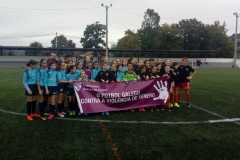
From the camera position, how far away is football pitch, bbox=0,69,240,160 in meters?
5.73

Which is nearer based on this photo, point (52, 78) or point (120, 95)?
point (52, 78)

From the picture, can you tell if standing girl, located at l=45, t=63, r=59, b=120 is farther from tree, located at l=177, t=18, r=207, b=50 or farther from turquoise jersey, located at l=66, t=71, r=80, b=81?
tree, located at l=177, t=18, r=207, b=50

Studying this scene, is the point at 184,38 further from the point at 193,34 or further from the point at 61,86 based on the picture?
the point at 61,86

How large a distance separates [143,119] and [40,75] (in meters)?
3.13

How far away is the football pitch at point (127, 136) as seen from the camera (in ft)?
18.8

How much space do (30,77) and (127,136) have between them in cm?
333

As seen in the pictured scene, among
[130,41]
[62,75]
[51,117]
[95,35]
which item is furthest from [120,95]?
[95,35]

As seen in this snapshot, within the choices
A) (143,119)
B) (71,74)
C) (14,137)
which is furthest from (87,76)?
(14,137)

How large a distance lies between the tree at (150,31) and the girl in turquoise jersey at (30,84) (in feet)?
222

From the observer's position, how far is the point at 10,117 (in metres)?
8.82

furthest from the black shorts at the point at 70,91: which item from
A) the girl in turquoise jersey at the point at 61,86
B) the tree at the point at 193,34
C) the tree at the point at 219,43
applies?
the tree at the point at 219,43

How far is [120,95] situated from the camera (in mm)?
9516

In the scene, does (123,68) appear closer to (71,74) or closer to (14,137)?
(71,74)

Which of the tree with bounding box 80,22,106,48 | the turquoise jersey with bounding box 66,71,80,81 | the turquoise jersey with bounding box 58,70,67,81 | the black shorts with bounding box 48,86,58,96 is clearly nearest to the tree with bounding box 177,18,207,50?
the tree with bounding box 80,22,106,48
